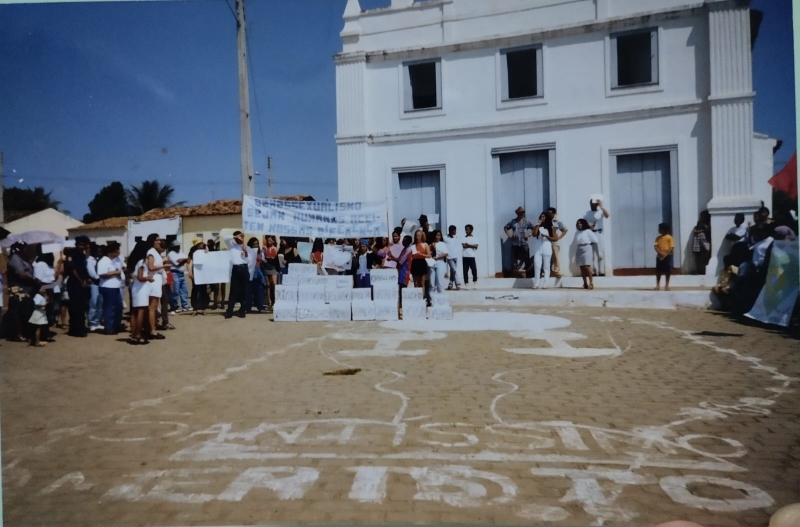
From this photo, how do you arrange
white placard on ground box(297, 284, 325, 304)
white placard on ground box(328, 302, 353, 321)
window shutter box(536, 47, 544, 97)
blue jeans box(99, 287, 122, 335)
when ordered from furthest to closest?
white placard on ground box(297, 284, 325, 304)
white placard on ground box(328, 302, 353, 321)
window shutter box(536, 47, 544, 97)
blue jeans box(99, 287, 122, 335)

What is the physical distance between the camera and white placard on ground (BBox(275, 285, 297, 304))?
→ 21.6 feet

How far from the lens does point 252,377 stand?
4.12 meters

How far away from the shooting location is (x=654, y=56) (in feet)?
15.0

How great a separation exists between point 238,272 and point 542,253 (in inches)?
131

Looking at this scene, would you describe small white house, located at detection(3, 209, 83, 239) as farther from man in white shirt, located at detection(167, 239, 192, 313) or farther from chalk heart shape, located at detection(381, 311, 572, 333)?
chalk heart shape, located at detection(381, 311, 572, 333)

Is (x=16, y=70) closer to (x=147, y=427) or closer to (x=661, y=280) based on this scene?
(x=147, y=427)

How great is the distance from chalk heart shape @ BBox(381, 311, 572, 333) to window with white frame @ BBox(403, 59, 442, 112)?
2.28 meters

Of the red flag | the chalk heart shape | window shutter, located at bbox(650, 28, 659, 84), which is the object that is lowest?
the chalk heart shape

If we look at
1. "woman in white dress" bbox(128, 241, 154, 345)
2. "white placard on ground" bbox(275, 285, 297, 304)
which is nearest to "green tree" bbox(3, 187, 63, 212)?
"woman in white dress" bbox(128, 241, 154, 345)

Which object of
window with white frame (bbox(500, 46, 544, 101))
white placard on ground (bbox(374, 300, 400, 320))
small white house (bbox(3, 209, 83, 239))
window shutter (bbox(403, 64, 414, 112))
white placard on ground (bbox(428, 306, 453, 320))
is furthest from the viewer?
white placard on ground (bbox(374, 300, 400, 320))

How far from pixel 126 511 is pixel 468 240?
452cm

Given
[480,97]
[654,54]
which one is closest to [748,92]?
[654,54]

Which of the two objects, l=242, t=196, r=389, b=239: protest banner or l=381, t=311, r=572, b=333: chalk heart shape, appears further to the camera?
l=242, t=196, r=389, b=239: protest banner

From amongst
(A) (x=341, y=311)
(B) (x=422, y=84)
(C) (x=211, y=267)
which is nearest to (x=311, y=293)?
(A) (x=341, y=311)
